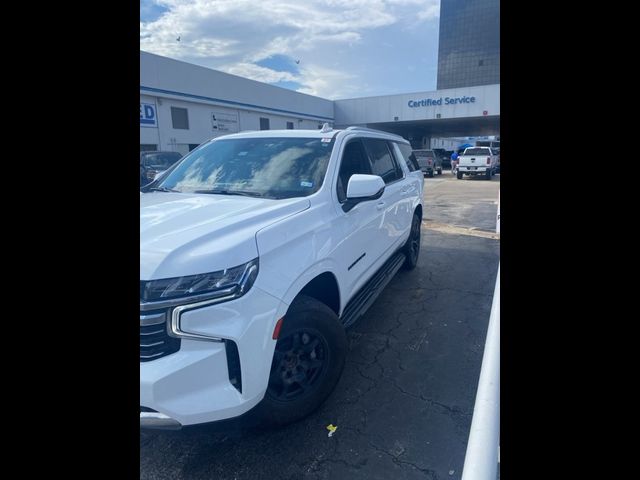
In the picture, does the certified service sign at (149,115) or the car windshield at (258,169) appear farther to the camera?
the certified service sign at (149,115)

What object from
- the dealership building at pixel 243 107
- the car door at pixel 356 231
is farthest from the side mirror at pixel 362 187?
the dealership building at pixel 243 107

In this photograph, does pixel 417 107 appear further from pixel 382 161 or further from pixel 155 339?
pixel 155 339

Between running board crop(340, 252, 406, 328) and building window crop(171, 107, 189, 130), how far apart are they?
20.9 m

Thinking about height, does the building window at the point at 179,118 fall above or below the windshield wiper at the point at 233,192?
above

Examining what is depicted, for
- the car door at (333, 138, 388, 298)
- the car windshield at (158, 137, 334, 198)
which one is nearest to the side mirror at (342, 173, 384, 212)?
the car door at (333, 138, 388, 298)

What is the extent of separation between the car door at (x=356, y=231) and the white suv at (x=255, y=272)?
0.04 ft

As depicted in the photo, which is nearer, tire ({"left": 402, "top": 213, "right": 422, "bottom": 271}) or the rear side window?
tire ({"left": 402, "top": 213, "right": 422, "bottom": 271})

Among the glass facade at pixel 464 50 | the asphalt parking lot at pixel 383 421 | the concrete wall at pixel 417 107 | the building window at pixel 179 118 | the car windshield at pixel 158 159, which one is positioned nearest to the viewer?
the asphalt parking lot at pixel 383 421

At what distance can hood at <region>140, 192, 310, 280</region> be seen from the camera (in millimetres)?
1854

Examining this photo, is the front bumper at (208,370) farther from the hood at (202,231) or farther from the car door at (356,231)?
the car door at (356,231)

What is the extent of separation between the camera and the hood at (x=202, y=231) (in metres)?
1.85

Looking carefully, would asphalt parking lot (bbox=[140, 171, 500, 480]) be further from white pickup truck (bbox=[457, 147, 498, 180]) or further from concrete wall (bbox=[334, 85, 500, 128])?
concrete wall (bbox=[334, 85, 500, 128])
